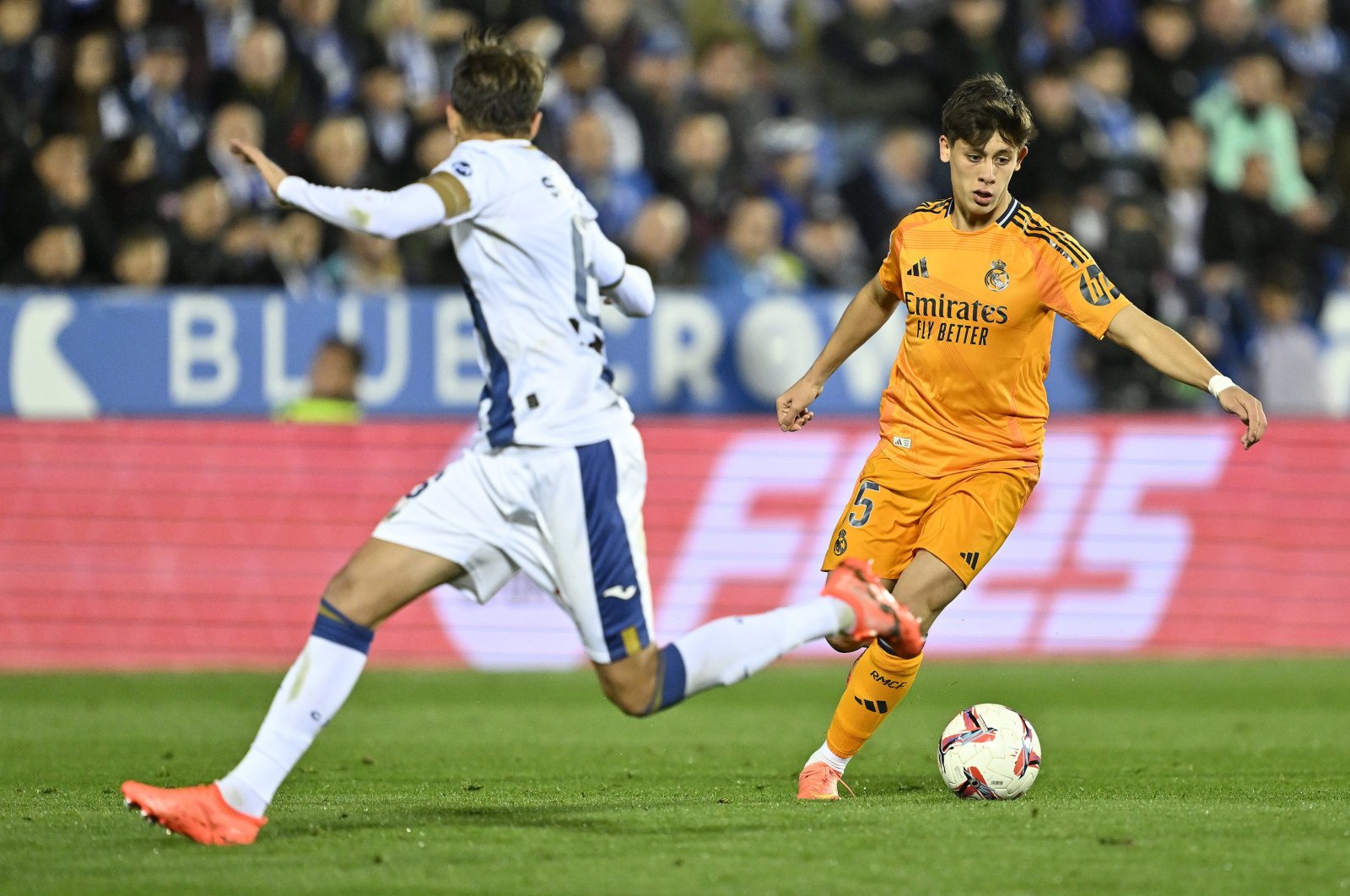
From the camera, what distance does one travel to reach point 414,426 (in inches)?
484

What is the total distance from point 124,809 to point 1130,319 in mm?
3799

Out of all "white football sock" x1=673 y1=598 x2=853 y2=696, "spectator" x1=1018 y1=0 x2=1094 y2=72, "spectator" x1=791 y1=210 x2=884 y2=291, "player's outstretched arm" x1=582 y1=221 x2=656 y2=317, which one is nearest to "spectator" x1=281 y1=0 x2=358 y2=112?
"spectator" x1=791 y1=210 x2=884 y2=291

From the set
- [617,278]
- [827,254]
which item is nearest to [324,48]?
[827,254]

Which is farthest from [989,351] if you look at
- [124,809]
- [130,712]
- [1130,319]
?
[130,712]

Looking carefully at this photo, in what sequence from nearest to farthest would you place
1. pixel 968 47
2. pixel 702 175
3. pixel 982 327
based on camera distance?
pixel 982 327 < pixel 702 175 < pixel 968 47

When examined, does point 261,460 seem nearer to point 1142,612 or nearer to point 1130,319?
point 1142,612

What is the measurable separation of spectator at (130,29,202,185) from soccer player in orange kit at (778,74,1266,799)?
7966 mm

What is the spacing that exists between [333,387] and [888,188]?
492cm

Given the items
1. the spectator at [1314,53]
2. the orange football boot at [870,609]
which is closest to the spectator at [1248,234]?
the spectator at [1314,53]

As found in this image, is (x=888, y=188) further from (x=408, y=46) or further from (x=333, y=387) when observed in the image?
(x=333, y=387)

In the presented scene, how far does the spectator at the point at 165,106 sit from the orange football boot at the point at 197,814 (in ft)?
29.1

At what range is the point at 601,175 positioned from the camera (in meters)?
13.7

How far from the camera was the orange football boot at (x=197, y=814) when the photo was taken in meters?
5.30

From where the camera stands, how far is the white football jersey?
5.53 meters
